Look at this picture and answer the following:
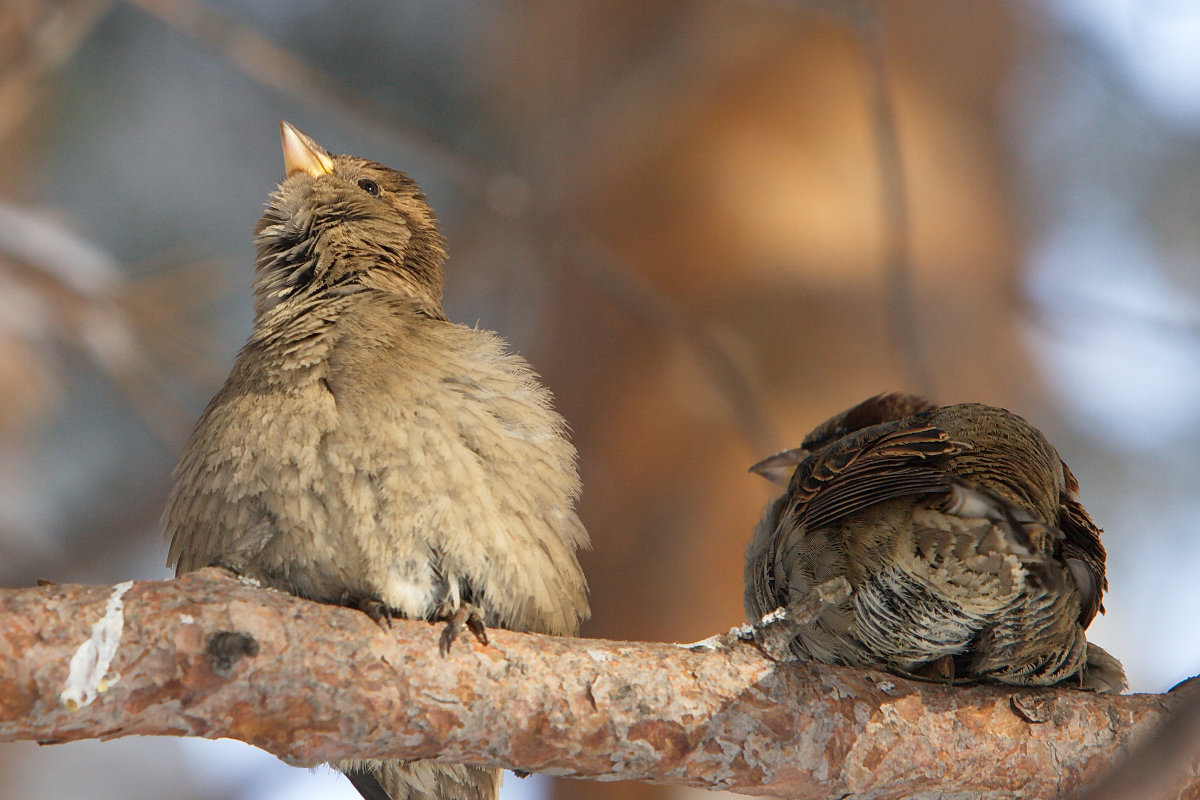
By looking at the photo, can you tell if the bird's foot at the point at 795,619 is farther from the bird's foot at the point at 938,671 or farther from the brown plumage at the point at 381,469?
the brown plumage at the point at 381,469

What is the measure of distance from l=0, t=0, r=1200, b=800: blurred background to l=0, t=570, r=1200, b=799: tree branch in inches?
90.8

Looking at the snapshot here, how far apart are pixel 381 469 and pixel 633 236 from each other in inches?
134

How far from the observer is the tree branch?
7.00 ft

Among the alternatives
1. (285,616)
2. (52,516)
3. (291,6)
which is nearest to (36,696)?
(285,616)

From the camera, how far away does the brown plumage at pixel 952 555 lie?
8.14ft

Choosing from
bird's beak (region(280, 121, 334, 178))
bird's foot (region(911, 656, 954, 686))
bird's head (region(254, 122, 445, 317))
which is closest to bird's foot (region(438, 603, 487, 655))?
bird's head (region(254, 122, 445, 317))

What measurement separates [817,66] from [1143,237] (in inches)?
110

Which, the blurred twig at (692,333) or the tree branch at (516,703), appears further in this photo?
the blurred twig at (692,333)

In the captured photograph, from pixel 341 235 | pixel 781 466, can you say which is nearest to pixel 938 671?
pixel 781 466

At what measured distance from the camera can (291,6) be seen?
6570 millimetres

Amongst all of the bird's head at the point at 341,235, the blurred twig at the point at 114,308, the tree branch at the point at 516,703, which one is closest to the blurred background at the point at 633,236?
the blurred twig at the point at 114,308

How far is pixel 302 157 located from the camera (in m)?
3.51

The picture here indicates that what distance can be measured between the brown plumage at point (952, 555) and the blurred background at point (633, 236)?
200 centimetres

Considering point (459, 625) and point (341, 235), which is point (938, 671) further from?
point (341, 235)
